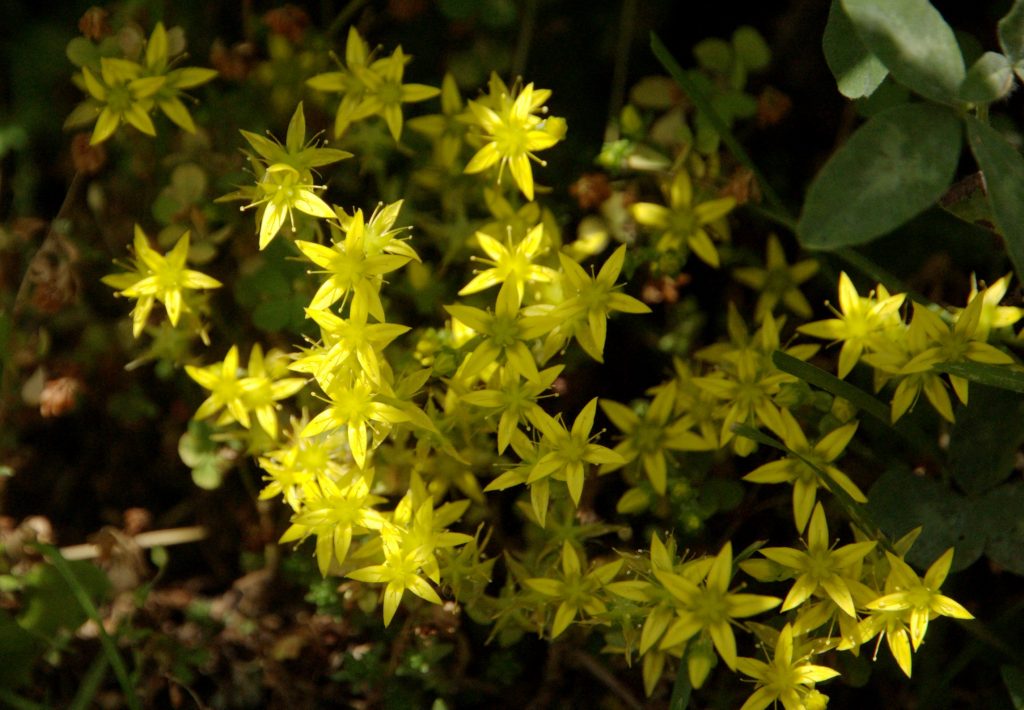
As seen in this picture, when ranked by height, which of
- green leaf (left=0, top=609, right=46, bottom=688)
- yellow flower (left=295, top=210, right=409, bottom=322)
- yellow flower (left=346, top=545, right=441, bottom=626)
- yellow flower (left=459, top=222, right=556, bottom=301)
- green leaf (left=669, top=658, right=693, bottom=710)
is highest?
yellow flower (left=295, top=210, right=409, bottom=322)

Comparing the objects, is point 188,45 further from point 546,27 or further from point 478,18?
point 546,27

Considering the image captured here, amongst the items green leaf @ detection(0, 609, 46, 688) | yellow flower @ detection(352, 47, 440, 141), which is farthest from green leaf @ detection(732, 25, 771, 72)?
green leaf @ detection(0, 609, 46, 688)

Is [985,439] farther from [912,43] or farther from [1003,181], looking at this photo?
[912,43]

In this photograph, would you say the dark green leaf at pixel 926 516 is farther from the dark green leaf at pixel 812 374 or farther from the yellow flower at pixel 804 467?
the dark green leaf at pixel 812 374

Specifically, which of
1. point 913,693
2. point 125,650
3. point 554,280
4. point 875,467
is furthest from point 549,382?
point 125,650

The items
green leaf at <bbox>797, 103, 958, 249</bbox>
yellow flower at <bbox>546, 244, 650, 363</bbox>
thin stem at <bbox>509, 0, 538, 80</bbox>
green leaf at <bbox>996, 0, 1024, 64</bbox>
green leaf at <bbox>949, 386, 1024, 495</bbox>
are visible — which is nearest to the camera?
green leaf at <bbox>797, 103, 958, 249</bbox>

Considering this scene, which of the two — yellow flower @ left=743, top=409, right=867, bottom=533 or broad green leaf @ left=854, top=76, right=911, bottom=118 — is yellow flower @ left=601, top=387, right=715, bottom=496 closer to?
yellow flower @ left=743, top=409, right=867, bottom=533
